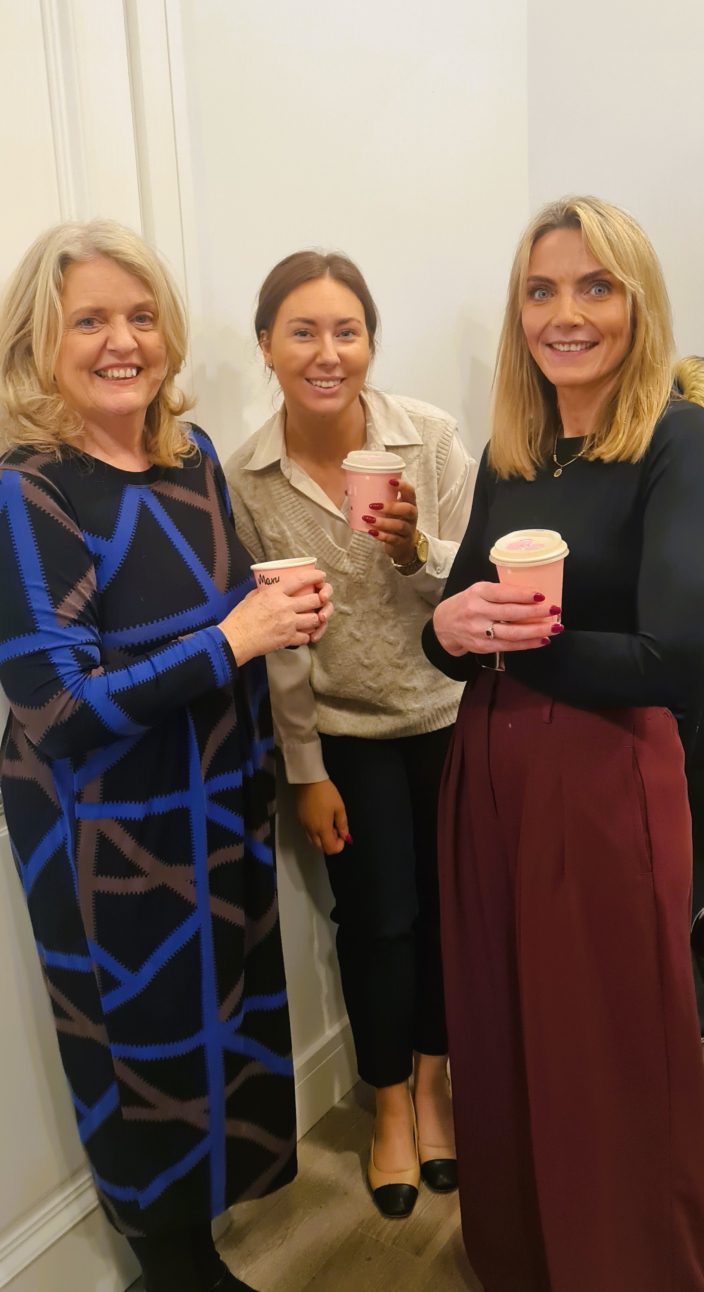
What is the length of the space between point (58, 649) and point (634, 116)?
2.18 m

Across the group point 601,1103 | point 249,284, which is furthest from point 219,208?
point 601,1103

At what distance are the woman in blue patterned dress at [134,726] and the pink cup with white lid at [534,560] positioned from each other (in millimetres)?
291

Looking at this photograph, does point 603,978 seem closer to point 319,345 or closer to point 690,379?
point 319,345

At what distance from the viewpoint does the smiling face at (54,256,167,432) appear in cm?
124

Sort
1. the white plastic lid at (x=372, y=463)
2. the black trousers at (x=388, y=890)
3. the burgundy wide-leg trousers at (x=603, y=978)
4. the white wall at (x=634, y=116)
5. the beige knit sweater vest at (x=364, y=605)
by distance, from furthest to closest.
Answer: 1. the white wall at (x=634, y=116)
2. the black trousers at (x=388, y=890)
3. the beige knit sweater vest at (x=364, y=605)
4. the white plastic lid at (x=372, y=463)
5. the burgundy wide-leg trousers at (x=603, y=978)

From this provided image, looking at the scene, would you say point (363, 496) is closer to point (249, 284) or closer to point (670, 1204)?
point (249, 284)

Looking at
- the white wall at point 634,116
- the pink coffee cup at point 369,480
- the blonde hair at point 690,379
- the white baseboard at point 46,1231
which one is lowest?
the white baseboard at point 46,1231

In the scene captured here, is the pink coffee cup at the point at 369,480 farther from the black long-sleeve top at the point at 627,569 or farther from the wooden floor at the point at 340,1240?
the wooden floor at the point at 340,1240

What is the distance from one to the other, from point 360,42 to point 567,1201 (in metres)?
2.19

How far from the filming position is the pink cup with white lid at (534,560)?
1.14 metres

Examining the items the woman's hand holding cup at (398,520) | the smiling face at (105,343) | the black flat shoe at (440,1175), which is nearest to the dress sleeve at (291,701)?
the woman's hand holding cup at (398,520)

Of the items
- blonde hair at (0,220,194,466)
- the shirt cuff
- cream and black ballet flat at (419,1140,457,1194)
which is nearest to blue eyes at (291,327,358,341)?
blonde hair at (0,220,194,466)

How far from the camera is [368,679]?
1713 mm

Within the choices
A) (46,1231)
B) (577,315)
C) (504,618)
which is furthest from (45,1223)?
(577,315)
